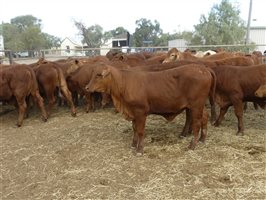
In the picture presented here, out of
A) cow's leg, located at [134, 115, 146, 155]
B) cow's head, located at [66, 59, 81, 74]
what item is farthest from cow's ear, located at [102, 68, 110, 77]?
cow's head, located at [66, 59, 81, 74]

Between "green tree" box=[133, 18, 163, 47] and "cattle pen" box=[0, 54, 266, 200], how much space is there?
5172 cm

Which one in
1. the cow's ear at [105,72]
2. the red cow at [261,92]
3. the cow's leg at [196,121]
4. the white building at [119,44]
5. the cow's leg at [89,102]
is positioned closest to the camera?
the cow's ear at [105,72]

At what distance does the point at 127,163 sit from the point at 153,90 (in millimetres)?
1145

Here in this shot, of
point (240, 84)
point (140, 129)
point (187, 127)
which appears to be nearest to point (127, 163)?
point (140, 129)

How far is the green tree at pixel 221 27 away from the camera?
37531 mm

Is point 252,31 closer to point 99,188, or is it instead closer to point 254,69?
→ point 254,69

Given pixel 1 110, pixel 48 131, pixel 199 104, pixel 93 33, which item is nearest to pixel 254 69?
pixel 199 104

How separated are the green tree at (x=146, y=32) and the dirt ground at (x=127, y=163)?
170 feet

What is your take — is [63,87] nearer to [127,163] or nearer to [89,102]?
[89,102]

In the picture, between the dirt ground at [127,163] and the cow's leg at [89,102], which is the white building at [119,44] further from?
the dirt ground at [127,163]

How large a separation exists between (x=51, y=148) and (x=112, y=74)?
1.68 m

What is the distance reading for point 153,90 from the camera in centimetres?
513

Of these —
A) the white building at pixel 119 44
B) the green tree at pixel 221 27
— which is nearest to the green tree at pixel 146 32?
the white building at pixel 119 44

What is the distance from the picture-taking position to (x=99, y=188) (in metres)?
4.10
